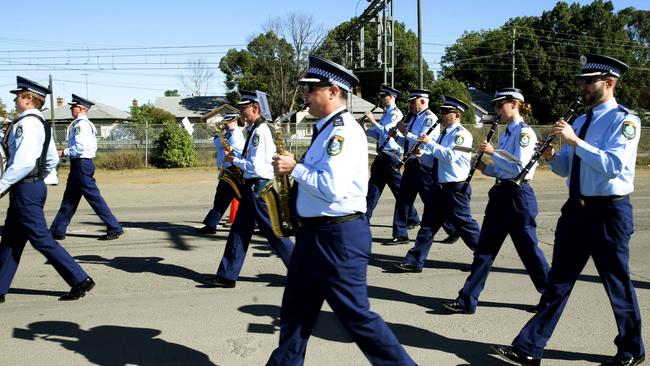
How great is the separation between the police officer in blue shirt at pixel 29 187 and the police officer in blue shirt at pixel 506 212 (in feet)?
12.0

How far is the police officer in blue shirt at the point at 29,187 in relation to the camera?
5.45 meters

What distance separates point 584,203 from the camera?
4262 millimetres

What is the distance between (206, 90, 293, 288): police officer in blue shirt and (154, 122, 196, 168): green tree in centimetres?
1684

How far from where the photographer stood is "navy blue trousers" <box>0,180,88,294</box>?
5629 millimetres

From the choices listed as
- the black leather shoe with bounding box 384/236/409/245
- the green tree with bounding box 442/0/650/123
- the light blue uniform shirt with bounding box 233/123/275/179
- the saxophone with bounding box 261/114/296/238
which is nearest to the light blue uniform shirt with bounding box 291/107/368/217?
the saxophone with bounding box 261/114/296/238

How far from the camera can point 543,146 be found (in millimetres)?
4758

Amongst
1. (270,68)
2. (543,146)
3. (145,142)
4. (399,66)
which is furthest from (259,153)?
(399,66)

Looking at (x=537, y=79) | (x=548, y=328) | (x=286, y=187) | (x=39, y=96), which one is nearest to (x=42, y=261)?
(x=39, y=96)

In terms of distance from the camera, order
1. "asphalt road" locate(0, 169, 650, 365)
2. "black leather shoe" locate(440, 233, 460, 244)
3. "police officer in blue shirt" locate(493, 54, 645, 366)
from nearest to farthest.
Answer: "police officer in blue shirt" locate(493, 54, 645, 366) < "asphalt road" locate(0, 169, 650, 365) < "black leather shoe" locate(440, 233, 460, 244)

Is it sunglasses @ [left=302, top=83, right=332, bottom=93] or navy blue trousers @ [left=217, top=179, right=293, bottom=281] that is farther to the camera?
navy blue trousers @ [left=217, top=179, right=293, bottom=281]

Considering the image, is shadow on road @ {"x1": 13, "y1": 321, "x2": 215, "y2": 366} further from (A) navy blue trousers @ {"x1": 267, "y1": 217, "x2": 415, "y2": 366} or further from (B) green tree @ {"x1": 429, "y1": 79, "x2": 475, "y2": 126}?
(B) green tree @ {"x1": 429, "y1": 79, "x2": 475, "y2": 126}

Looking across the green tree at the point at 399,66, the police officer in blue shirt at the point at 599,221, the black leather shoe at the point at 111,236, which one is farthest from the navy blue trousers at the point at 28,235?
the green tree at the point at 399,66

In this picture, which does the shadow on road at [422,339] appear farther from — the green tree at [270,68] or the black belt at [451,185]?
the green tree at [270,68]

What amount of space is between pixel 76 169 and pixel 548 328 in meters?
6.87
